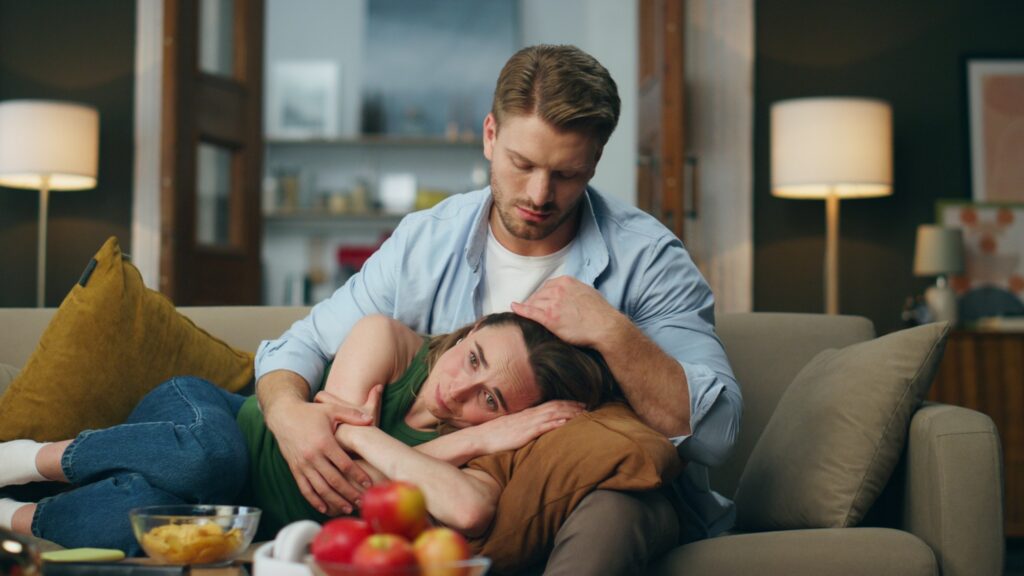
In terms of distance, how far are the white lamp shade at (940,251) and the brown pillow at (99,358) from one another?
10.9ft

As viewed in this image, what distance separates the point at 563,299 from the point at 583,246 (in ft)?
1.16

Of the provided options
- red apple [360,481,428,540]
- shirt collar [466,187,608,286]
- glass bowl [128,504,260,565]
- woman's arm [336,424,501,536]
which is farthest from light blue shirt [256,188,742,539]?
red apple [360,481,428,540]

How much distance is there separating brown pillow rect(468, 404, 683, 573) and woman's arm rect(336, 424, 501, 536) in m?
0.03

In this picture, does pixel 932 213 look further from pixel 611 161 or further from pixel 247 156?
pixel 247 156

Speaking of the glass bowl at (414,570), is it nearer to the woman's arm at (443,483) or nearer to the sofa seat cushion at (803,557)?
the woman's arm at (443,483)

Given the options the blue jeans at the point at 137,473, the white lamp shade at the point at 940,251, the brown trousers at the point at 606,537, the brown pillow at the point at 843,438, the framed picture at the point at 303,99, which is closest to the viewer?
the brown trousers at the point at 606,537

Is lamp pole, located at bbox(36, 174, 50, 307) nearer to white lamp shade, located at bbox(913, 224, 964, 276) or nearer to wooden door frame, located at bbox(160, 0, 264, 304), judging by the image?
wooden door frame, located at bbox(160, 0, 264, 304)

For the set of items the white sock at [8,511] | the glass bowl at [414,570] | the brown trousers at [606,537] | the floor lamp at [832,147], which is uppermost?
the floor lamp at [832,147]

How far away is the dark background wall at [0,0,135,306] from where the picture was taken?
502cm

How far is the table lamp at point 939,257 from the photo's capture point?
4441 millimetres

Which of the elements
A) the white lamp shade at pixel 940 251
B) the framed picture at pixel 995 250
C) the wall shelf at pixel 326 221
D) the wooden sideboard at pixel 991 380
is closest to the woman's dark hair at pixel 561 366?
the wooden sideboard at pixel 991 380

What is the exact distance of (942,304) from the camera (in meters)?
4.39

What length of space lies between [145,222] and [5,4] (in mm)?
1273

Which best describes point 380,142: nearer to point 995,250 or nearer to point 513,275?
point 995,250
